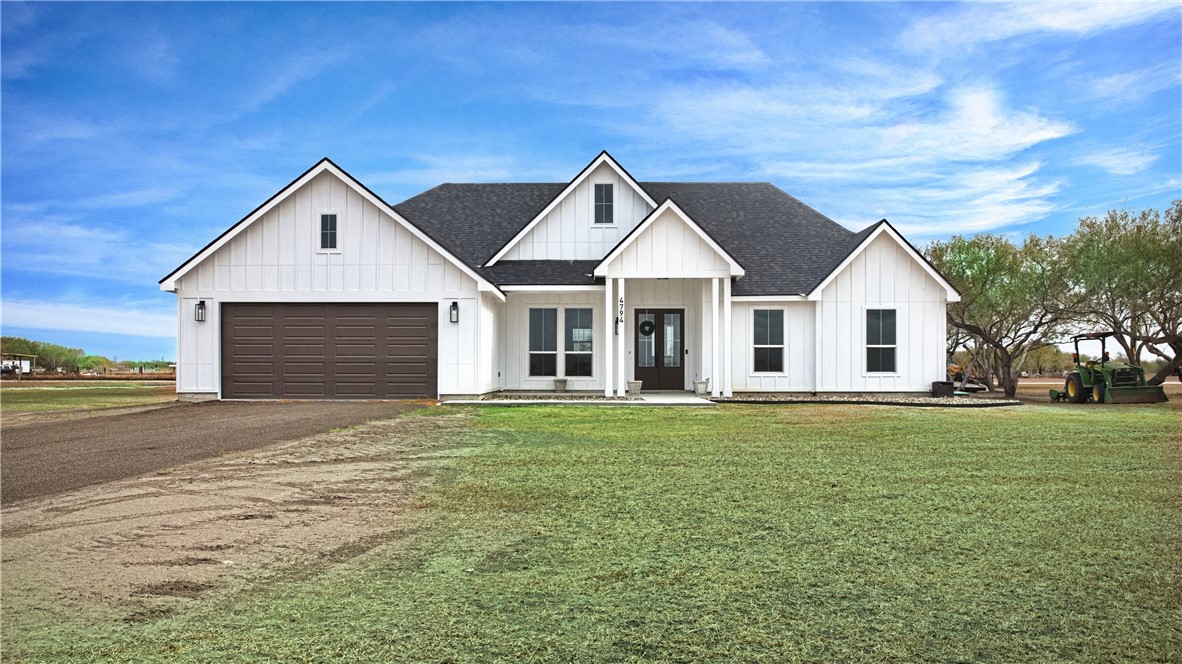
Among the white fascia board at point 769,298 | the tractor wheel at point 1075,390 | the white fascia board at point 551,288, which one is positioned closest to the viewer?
the white fascia board at point 551,288

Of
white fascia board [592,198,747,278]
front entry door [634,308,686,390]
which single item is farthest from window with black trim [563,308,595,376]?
Result: white fascia board [592,198,747,278]

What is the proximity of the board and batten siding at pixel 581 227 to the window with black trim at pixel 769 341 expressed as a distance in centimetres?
435

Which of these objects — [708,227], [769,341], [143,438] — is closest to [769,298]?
[769,341]

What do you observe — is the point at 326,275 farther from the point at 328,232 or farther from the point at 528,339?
the point at 528,339

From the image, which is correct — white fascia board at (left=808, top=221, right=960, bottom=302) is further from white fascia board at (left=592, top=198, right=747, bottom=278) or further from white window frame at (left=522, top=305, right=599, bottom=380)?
white window frame at (left=522, top=305, right=599, bottom=380)

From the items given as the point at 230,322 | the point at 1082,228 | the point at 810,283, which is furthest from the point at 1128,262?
the point at 230,322

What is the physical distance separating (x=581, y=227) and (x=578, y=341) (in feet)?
10.6

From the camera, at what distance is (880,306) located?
20.4 metres

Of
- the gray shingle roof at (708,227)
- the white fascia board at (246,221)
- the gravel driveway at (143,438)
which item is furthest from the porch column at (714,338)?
the white fascia board at (246,221)

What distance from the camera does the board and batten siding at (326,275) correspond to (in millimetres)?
18922

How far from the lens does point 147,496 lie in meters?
6.89

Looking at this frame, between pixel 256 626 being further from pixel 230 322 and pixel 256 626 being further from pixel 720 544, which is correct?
pixel 230 322

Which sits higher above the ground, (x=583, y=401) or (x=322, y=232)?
(x=322, y=232)

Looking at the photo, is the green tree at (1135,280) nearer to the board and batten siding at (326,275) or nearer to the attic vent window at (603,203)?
the attic vent window at (603,203)
